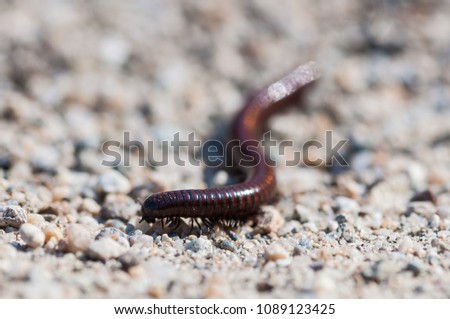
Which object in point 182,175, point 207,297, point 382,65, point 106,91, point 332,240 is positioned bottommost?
point 207,297

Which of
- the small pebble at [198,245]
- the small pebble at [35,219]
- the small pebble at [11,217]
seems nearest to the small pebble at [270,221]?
the small pebble at [198,245]

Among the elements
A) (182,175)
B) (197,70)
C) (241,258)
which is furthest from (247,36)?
(241,258)

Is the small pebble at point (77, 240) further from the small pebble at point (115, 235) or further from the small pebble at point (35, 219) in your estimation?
the small pebble at point (35, 219)

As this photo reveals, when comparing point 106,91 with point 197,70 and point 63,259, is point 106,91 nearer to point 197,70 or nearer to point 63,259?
point 197,70

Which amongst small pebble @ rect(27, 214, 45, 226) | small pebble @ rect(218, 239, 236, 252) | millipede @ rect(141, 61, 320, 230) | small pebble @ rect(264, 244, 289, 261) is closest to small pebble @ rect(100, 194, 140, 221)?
millipede @ rect(141, 61, 320, 230)

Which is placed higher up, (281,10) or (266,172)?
(281,10)
